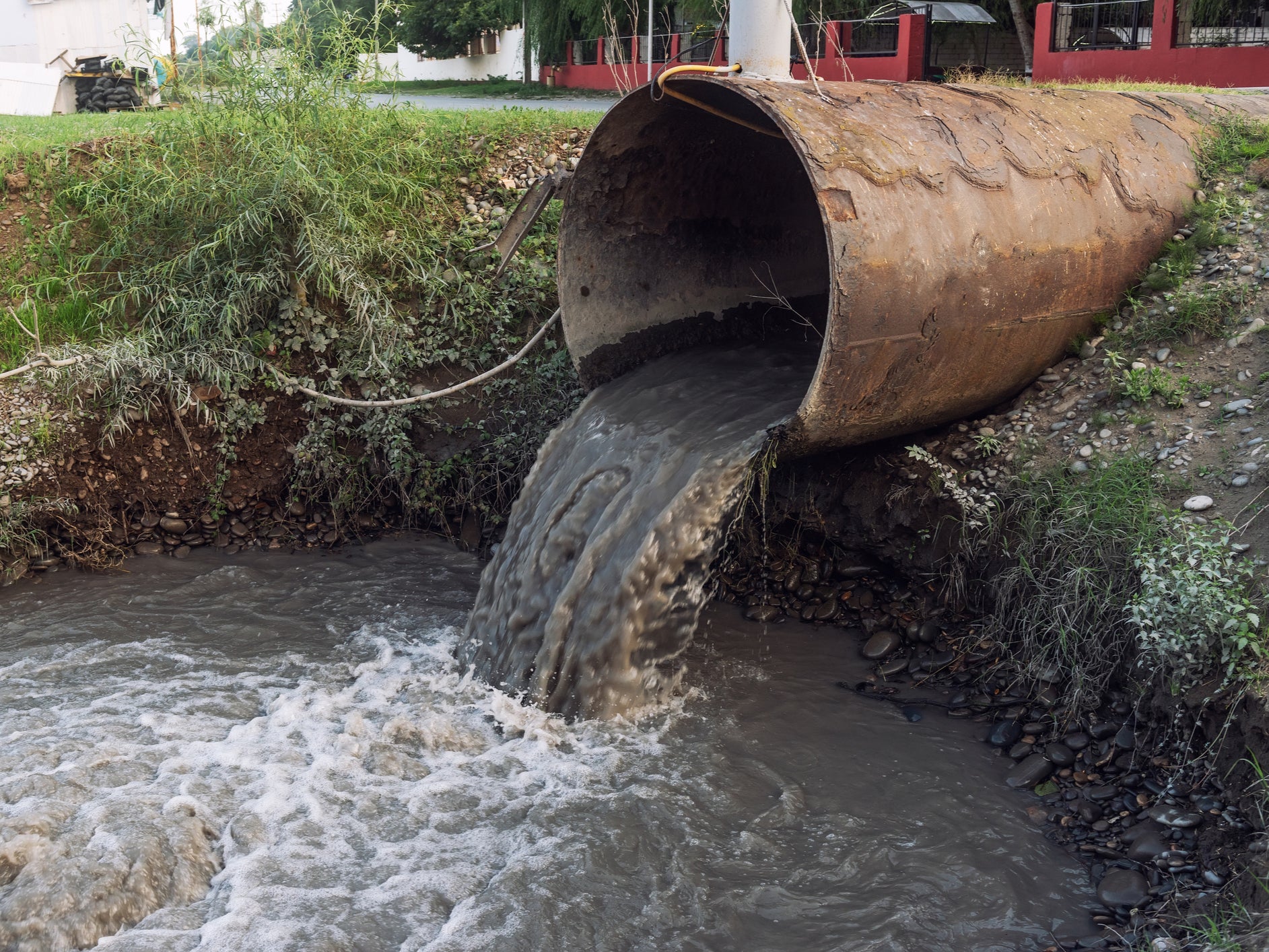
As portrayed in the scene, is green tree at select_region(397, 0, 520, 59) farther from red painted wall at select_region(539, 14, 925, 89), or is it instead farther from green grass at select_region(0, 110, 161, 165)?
green grass at select_region(0, 110, 161, 165)

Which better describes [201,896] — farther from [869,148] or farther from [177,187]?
[177,187]

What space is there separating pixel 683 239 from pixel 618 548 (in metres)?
2.06

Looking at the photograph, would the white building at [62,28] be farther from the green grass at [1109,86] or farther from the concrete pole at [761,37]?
the concrete pole at [761,37]

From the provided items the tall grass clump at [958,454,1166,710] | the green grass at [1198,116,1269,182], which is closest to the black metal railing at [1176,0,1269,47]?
the green grass at [1198,116,1269,182]

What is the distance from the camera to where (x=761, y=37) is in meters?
4.73

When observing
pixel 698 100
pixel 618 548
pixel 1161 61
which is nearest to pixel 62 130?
pixel 698 100

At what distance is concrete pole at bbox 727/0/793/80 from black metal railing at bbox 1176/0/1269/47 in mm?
11655

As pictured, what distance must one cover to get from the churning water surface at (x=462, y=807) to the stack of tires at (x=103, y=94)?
11.0 m

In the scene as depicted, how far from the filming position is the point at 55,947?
3094 mm

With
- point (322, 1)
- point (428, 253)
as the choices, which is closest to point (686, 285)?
point (428, 253)

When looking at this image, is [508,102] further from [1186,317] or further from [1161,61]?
[1186,317]

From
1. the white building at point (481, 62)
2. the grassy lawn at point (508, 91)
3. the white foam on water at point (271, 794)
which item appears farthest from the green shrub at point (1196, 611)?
the white building at point (481, 62)

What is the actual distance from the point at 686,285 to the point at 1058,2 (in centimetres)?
1295

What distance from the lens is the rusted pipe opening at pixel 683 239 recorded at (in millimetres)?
5176
